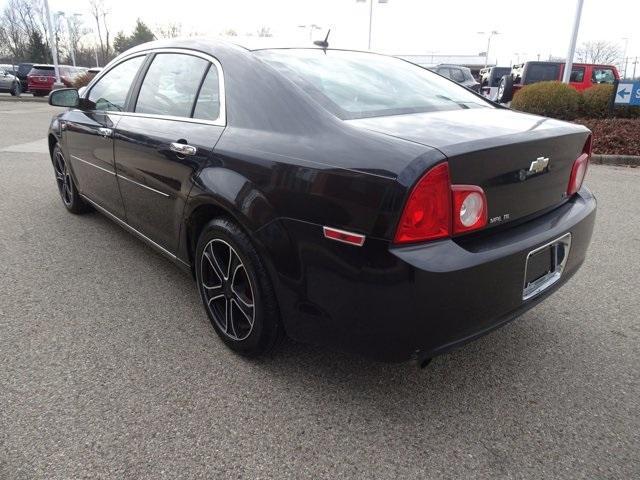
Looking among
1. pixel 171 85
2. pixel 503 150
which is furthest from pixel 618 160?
pixel 171 85

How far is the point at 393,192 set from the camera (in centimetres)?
174

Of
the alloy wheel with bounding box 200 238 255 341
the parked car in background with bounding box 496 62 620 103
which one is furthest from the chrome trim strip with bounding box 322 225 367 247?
the parked car in background with bounding box 496 62 620 103

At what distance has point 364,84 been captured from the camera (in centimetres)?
261

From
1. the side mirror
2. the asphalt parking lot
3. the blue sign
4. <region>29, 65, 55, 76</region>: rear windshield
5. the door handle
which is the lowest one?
the asphalt parking lot

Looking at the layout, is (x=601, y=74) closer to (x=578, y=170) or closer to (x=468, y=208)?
(x=578, y=170)

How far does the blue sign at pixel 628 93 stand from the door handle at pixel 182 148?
1033cm

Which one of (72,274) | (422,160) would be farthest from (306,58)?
(72,274)

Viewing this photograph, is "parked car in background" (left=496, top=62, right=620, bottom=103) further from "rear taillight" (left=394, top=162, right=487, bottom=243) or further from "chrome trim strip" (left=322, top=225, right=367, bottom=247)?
"chrome trim strip" (left=322, top=225, right=367, bottom=247)

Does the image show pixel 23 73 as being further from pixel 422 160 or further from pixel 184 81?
pixel 422 160

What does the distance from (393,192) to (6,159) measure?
7910 millimetres

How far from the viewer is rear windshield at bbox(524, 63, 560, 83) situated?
1662cm

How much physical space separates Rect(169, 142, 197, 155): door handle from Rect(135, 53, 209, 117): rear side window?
220mm

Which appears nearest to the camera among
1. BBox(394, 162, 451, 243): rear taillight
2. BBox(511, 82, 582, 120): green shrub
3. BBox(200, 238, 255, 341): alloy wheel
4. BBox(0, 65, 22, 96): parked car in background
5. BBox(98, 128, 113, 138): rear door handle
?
BBox(394, 162, 451, 243): rear taillight

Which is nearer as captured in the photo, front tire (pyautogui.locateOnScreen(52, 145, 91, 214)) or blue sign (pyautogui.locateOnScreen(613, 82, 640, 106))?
front tire (pyautogui.locateOnScreen(52, 145, 91, 214))
